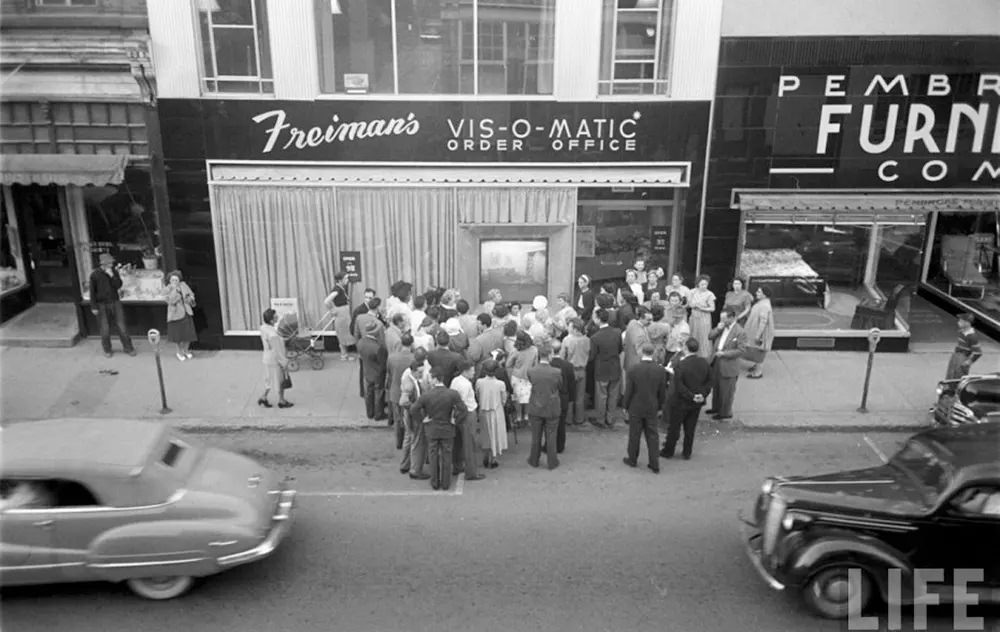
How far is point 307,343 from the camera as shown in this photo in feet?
44.2

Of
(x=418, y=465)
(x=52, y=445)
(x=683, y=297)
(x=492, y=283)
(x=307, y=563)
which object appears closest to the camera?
(x=52, y=445)

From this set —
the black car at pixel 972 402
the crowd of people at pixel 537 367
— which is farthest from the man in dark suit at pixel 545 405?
the black car at pixel 972 402

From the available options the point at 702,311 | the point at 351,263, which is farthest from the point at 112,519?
the point at 702,311

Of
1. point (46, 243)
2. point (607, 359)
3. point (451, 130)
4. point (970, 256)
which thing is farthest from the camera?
Answer: point (970, 256)

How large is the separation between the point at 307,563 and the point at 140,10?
10320 mm

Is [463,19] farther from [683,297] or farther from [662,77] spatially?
[683,297]

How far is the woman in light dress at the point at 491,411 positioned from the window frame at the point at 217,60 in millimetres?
6822

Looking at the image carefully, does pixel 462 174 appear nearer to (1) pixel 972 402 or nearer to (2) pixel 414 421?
(2) pixel 414 421

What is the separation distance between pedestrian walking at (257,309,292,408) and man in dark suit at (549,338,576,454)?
3.92m

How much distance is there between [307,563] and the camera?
8.05 m

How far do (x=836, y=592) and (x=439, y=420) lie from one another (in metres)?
4.37

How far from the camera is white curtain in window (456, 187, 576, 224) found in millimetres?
13914

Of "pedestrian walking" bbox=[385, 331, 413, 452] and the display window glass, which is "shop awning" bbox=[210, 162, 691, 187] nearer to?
"pedestrian walking" bbox=[385, 331, 413, 452]

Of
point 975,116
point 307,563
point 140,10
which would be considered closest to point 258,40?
point 140,10
